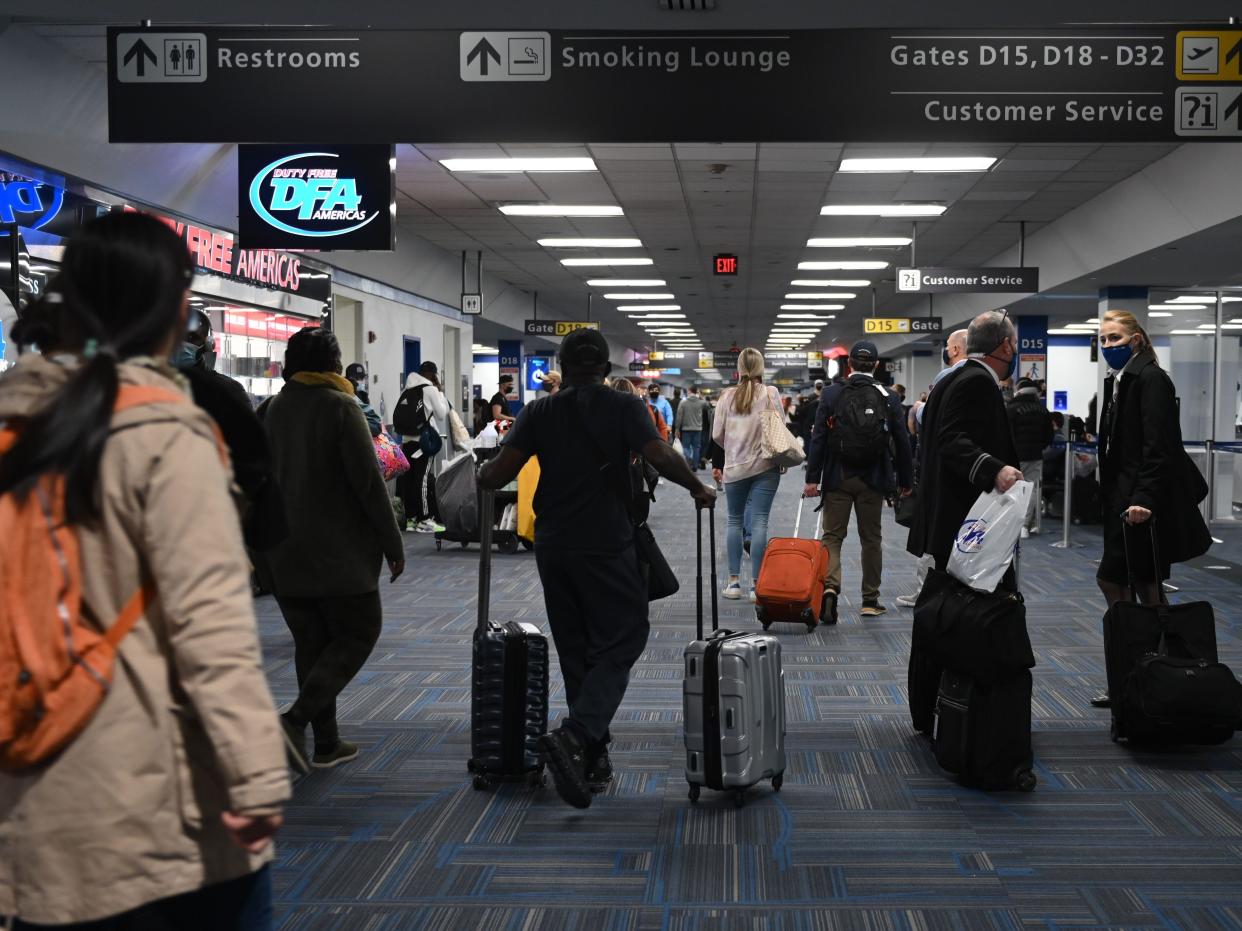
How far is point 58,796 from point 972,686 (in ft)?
10.5

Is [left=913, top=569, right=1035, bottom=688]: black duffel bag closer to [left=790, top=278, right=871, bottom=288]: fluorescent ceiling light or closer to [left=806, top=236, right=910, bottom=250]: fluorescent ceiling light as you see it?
[left=806, top=236, right=910, bottom=250]: fluorescent ceiling light

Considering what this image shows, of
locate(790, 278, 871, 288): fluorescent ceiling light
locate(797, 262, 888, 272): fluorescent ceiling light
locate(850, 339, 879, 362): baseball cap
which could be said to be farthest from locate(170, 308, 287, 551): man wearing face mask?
locate(790, 278, 871, 288): fluorescent ceiling light

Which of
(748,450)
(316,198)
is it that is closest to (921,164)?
(748,450)

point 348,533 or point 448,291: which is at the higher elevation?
Answer: point 448,291

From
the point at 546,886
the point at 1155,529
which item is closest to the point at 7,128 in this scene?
the point at 546,886

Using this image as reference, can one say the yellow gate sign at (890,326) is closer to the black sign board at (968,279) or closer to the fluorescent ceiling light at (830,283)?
the fluorescent ceiling light at (830,283)

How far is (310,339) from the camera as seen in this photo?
4.05m

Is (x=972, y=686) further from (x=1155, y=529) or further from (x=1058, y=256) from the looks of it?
(x=1058, y=256)

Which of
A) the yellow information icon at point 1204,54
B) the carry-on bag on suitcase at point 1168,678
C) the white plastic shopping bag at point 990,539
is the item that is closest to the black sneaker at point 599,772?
the white plastic shopping bag at point 990,539

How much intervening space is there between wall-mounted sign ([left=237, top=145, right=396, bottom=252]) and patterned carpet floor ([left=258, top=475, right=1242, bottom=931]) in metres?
3.54

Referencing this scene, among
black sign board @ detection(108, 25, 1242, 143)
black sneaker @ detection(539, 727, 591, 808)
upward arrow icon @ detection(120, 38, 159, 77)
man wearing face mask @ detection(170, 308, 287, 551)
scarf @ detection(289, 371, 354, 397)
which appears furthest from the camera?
upward arrow icon @ detection(120, 38, 159, 77)

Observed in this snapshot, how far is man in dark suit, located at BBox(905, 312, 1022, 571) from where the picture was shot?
4.27m

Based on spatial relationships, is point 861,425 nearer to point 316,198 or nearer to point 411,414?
point 316,198

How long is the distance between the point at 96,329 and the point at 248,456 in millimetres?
401
